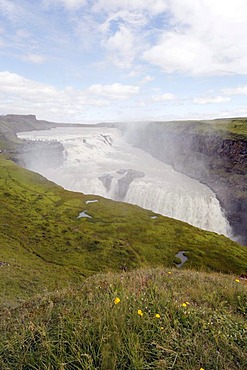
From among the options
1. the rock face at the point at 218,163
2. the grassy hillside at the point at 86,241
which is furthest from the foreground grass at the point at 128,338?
the rock face at the point at 218,163

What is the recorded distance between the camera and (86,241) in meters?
54.2

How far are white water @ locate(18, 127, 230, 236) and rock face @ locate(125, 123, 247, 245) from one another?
3.47 m

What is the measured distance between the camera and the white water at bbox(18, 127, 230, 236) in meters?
83.6

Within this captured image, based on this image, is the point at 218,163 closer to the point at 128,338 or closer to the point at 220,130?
the point at 220,130

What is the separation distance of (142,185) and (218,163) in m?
34.9

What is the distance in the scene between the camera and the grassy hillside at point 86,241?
4112 centimetres

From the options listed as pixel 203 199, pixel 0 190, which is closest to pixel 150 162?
pixel 203 199

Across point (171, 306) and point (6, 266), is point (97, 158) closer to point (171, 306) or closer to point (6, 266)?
point (6, 266)

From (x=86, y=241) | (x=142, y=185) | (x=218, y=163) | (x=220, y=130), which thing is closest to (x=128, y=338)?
(x=86, y=241)

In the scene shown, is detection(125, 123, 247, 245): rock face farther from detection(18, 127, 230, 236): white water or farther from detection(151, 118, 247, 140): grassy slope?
detection(18, 127, 230, 236): white water

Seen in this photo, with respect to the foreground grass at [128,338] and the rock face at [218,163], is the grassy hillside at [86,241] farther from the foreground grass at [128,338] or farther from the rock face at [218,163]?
the rock face at [218,163]

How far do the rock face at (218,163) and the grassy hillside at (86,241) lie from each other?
26.6m

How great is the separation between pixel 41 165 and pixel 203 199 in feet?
224

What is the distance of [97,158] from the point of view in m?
141
